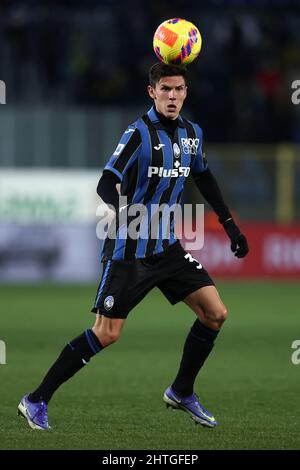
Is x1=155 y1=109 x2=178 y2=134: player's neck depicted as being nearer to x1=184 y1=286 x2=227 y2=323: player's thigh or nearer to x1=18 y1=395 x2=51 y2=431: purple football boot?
x1=184 y1=286 x2=227 y2=323: player's thigh

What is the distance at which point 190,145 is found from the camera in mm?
6914

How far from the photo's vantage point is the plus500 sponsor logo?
262 inches

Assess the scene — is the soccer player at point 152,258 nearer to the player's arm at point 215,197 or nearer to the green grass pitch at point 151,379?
the player's arm at point 215,197

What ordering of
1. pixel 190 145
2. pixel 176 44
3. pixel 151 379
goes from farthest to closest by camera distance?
pixel 151 379 → pixel 190 145 → pixel 176 44

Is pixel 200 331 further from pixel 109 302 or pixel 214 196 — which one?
pixel 214 196

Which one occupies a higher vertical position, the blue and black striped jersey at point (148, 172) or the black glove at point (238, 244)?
the blue and black striped jersey at point (148, 172)

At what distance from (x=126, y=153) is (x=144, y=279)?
2.51ft

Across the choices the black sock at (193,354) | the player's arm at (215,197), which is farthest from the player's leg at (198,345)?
the player's arm at (215,197)

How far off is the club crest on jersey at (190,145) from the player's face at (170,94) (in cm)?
21

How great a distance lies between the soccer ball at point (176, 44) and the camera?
676 cm

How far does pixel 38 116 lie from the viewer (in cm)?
1991

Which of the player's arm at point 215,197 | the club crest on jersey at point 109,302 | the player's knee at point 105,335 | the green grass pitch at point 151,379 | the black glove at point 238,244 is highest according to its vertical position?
the player's arm at point 215,197

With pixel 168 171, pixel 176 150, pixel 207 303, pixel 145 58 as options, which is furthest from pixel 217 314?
pixel 145 58

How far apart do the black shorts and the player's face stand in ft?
2.74
